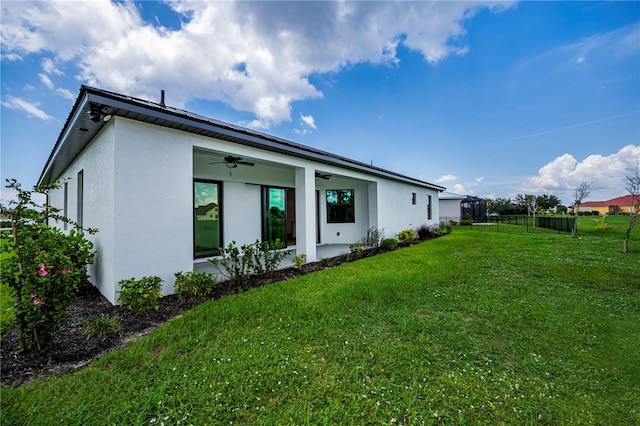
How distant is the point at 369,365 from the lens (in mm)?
2793

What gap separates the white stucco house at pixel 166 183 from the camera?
4305 mm

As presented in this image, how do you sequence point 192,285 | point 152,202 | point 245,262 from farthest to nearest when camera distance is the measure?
point 245,262
point 192,285
point 152,202

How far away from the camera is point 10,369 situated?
2.60 metres

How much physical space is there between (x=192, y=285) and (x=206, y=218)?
3107 millimetres

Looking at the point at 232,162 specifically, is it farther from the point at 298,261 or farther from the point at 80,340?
the point at 80,340

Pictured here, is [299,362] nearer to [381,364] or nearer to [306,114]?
[381,364]

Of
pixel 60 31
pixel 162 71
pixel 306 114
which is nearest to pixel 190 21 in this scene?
pixel 162 71

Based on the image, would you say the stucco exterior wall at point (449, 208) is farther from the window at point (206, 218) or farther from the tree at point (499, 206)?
the window at point (206, 218)

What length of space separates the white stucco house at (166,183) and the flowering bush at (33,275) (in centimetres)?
127

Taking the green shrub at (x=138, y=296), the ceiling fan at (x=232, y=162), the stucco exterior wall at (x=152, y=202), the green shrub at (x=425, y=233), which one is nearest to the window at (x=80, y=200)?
the ceiling fan at (x=232, y=162)

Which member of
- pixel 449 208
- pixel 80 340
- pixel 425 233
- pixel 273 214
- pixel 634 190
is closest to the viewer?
pixel 80 340

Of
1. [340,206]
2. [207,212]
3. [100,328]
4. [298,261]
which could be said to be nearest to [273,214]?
[207,212]

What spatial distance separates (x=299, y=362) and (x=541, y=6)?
12582mm

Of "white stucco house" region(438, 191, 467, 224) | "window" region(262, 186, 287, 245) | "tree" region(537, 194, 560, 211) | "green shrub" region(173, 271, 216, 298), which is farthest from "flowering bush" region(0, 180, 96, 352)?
"tree" region(537, 194, 560, 211)
